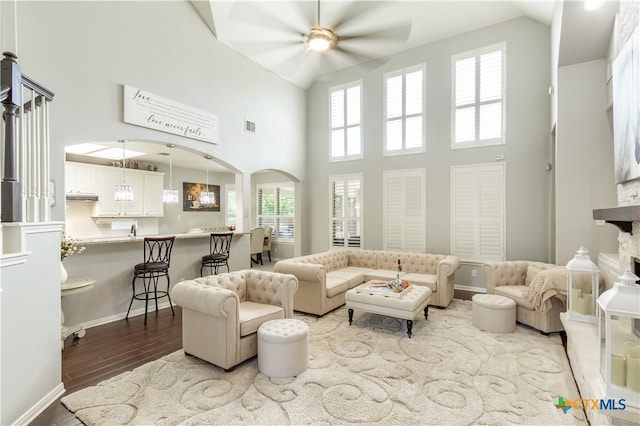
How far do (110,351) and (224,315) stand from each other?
165cm

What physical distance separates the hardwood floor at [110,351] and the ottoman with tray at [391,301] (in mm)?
2224

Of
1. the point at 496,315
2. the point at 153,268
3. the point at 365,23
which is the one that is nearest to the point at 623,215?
the point at 496,315

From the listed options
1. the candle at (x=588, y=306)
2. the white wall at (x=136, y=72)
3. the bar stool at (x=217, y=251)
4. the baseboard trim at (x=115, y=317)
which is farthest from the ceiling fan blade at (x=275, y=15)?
the baseboard trim at (x=115, y=317)

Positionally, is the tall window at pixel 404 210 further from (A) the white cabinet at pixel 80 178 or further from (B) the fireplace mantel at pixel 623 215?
(A) the white cabinet at pixel 80 178

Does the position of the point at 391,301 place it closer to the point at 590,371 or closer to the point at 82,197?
the point at 590,371

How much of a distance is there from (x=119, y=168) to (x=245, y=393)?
7.39 metres

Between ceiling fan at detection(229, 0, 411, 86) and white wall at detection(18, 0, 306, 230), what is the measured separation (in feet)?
6.51

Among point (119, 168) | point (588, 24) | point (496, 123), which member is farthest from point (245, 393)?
point (119, 168)

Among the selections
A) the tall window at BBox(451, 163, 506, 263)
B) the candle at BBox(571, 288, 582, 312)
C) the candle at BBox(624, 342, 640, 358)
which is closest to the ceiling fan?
the candle at BBox(624, 342, 640, 358)

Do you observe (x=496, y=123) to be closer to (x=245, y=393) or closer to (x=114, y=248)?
(x=245, y=393)

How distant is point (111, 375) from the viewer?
287 cm

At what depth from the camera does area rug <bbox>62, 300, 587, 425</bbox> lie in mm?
2277

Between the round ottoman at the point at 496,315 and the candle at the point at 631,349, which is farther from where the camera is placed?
the round ottoman at the point at 496,315

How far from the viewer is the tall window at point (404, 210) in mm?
6332
